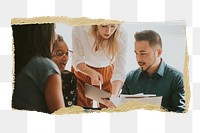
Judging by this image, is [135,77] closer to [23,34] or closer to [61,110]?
[61,110]

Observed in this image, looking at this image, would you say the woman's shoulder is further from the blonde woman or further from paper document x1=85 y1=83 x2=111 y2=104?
paper document x1=85 y1=83 x2=111 y2=104

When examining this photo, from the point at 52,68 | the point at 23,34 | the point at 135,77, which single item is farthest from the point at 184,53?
the point at 23,34

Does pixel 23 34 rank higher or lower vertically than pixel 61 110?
higher

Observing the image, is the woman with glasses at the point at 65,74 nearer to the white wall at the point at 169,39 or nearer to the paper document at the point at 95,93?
the paper document at the point at 95,93

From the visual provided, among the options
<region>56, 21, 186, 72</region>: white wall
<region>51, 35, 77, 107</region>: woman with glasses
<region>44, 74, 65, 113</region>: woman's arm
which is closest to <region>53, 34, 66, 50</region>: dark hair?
<region>51, 35, 77, 107</region>: woman with glasses

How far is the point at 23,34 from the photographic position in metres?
1.12

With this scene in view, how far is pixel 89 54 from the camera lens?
43.1 inches

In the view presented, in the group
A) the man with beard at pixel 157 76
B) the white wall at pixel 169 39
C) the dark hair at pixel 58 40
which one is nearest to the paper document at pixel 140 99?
the man with beard at pixel 157 76

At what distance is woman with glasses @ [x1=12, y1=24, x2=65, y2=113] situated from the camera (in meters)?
1.11

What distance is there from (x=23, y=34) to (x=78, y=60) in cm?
21

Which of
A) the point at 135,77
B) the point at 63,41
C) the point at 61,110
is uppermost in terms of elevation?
the point at 63,41

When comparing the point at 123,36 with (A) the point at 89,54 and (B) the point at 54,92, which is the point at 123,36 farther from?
(B) the point at 54,92

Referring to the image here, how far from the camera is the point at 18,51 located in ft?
3.70

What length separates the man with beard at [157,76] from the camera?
107cm
